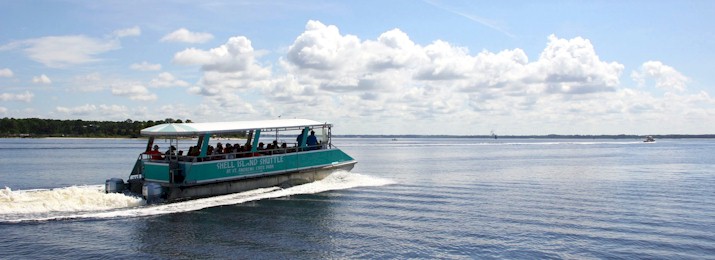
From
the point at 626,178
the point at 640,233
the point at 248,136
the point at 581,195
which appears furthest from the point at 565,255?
the point at 626,178

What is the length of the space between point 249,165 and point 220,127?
2.13 meters

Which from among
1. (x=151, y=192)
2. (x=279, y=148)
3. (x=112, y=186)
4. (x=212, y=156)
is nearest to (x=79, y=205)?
(x=151, y=192)

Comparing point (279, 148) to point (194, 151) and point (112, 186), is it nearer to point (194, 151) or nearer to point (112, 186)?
point (194, 151)

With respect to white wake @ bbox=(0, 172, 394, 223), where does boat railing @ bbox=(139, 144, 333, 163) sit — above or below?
above

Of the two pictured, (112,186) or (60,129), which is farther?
(60,129)

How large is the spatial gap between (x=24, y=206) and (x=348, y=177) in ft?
52.6

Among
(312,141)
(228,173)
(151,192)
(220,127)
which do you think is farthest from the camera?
(312,141)

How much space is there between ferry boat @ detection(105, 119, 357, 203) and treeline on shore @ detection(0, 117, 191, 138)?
500 feet

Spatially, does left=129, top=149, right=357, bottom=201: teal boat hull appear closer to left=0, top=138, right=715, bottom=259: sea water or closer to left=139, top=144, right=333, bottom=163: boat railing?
left=139, top=144, right=333, bottom=163: boat railing

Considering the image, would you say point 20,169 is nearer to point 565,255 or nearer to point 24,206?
point 24,206

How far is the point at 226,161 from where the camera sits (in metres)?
23.4

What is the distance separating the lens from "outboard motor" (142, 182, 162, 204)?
20812mm

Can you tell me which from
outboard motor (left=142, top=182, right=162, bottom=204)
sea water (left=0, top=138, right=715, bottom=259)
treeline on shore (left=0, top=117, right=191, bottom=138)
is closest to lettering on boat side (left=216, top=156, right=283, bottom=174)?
sea water (left=0, top=138, right=715, bottom=259)

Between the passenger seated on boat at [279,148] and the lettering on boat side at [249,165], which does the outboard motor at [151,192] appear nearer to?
the lettering on boat side at [249,165]
